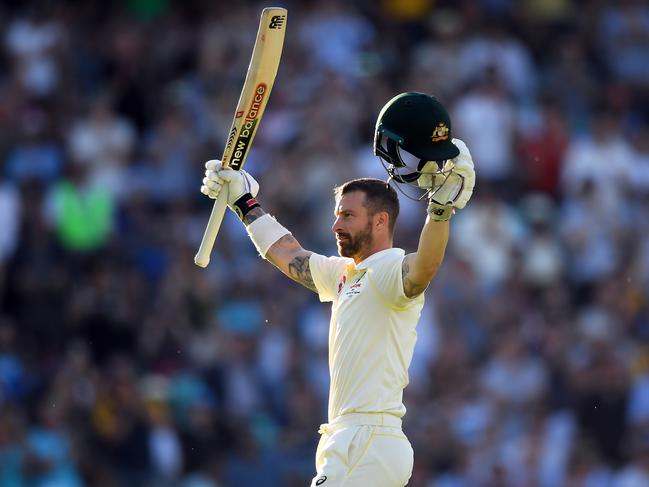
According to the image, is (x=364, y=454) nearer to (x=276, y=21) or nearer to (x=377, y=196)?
(x=377, y=196)

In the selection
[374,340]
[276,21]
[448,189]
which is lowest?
[374,340]

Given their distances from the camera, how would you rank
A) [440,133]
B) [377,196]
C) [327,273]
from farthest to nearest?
[327,273] → [377,196] → [440,133]

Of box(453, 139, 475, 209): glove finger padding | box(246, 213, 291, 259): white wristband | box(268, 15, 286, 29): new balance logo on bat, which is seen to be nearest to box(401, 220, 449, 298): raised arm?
box(453, 139, 475, 209): glove finger padding

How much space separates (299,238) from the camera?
12.1m

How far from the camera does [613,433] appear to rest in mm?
11922

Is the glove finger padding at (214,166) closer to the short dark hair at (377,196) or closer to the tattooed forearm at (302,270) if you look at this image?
the tattooed forearm at (302,270)

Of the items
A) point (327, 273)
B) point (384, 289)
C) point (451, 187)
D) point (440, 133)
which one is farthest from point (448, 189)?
point (327, 273)

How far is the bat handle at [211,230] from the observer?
23.5 ft

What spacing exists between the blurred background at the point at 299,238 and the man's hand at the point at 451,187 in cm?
515

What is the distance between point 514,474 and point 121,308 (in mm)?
3339

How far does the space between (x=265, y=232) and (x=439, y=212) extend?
136cm

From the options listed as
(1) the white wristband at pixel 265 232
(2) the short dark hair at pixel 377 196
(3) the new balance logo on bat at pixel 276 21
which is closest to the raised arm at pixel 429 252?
(2) the short dark hair at pixel 377 196

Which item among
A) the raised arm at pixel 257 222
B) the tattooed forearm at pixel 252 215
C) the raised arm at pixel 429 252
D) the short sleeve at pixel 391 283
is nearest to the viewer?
the raised arm at pixel 429 252

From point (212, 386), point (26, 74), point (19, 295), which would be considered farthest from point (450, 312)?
point (26, 74)
